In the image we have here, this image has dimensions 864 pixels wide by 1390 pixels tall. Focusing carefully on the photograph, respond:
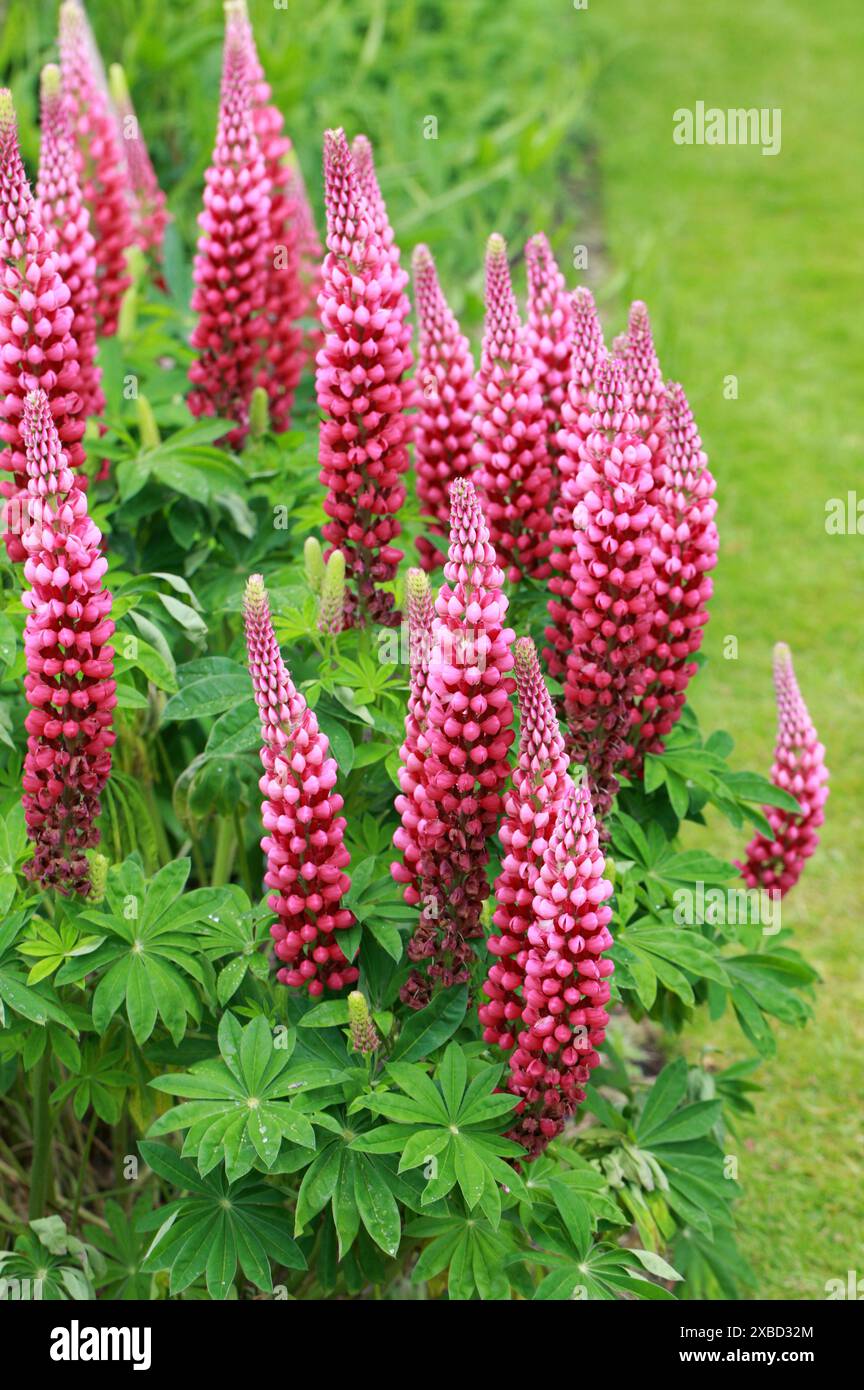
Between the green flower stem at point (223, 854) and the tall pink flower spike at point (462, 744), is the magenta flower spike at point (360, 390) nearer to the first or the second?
the tall pink flower spike at point (462, 744)

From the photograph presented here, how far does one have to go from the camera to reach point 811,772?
3.37m

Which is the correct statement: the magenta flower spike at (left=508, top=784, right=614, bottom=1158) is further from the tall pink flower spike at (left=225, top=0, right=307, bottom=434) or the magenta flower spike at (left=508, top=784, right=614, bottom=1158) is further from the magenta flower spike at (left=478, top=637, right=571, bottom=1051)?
the tall pink flower spike at (left=225, top=0, right=307, bottom=434)

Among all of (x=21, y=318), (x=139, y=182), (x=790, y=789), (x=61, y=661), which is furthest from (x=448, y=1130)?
(x=139, y=182)

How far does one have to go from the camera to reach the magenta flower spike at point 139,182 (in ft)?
14.3

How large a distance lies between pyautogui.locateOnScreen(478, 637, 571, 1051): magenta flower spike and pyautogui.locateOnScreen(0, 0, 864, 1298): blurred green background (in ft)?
5.28

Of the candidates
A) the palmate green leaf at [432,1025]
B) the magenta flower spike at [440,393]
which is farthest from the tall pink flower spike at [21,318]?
the palmate green leaf at [432,1025]

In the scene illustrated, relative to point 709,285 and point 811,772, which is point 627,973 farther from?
point 709,285

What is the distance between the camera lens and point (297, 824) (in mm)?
2514

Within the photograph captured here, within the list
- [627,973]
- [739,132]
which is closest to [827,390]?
[739,132]

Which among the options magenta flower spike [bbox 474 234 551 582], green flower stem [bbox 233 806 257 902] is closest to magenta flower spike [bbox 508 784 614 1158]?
green flower stem [bbox 233 806 257 902]

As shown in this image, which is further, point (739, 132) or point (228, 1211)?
point (739, 132)

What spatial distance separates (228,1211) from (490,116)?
7.10m

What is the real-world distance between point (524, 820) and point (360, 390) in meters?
0.94

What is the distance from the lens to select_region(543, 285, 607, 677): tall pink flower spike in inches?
111
